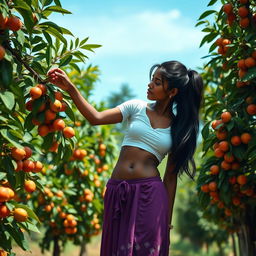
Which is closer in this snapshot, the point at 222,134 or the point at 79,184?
the point at 222,134

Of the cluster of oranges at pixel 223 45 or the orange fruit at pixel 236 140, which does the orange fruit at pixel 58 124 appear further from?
the cluster of oranges at pixel 223 45

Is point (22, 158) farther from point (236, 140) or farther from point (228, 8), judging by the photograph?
point (228, 8)

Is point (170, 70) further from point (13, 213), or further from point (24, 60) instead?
point (13, 213)

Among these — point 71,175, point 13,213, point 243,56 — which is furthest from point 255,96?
point 71,175

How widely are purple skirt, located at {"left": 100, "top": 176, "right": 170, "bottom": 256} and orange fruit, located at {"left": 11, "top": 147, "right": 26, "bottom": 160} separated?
0.68 metres

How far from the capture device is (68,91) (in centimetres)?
260

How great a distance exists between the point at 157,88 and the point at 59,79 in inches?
26.1

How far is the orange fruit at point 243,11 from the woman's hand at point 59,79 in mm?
1585

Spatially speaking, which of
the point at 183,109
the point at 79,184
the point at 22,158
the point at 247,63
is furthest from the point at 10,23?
the point at 79,184

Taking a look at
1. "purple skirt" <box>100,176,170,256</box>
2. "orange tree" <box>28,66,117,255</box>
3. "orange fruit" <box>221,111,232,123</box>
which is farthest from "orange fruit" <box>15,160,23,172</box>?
"orange tree" <box>28,66,117,255</box>

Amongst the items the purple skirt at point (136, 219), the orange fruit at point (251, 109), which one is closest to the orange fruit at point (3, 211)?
the purple skirt at point (136, 219)

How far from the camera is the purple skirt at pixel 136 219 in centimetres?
271

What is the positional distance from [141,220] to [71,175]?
406cm

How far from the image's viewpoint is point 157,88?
290 centimetres
